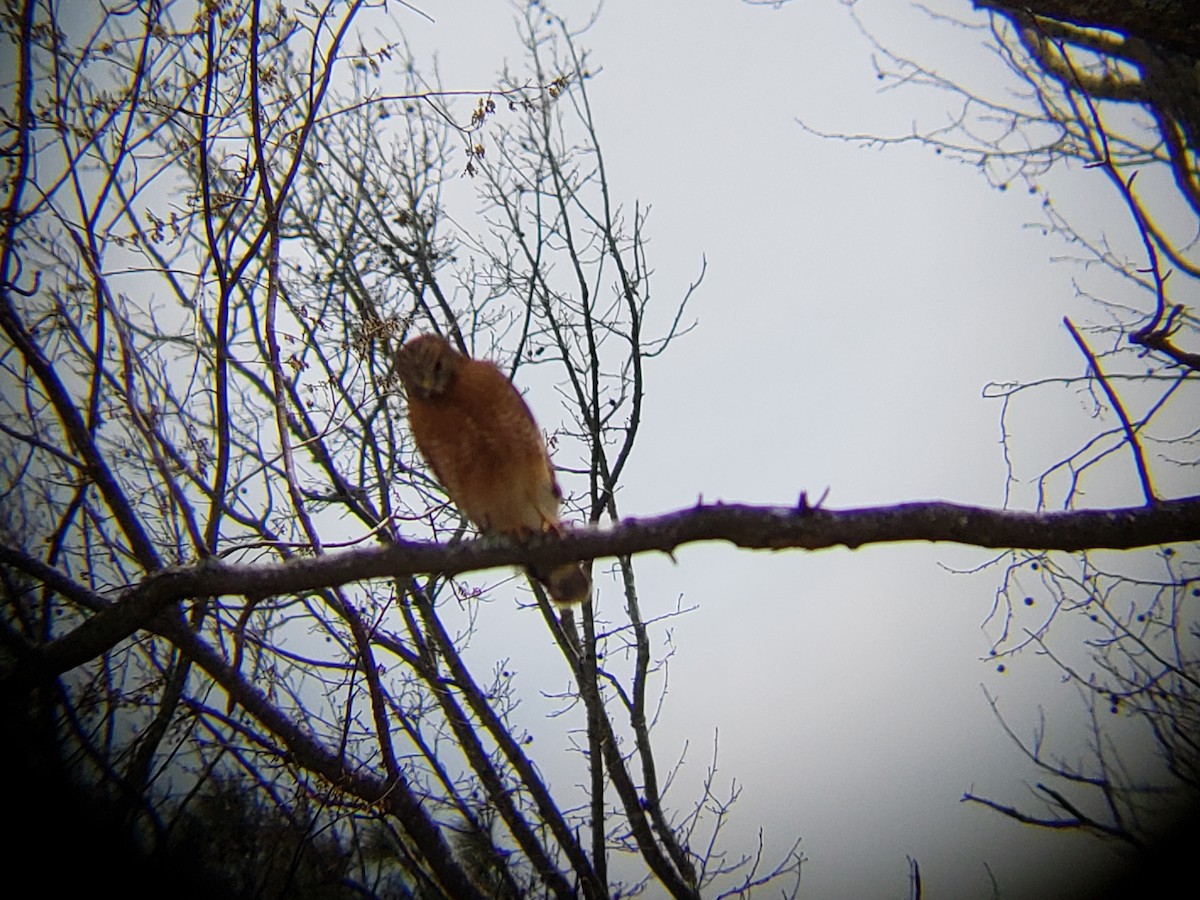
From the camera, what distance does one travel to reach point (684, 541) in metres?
2.34

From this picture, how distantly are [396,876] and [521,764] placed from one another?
119cm

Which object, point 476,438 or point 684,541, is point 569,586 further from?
point 684,541

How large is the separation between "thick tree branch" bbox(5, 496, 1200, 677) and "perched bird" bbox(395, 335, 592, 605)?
0.63 meters

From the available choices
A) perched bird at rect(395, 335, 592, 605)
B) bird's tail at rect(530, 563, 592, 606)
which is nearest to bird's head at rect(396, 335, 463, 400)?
perched bird at rect(395, 335, 592, 605)

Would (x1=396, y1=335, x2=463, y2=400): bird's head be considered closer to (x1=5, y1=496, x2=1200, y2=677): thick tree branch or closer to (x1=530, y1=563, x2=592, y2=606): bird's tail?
(x1=5, y1=496, x2=1200, y2=677): thick tree branch

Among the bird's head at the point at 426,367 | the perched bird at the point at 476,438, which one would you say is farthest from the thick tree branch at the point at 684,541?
the bird's head at the point at 426,367

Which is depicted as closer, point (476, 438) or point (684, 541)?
point (684, 541)

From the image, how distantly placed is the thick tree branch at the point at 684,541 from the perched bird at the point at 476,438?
2.07ft

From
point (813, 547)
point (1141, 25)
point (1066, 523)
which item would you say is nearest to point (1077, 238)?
point (1141, 25)

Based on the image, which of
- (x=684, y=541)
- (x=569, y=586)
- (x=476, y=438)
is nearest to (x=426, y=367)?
(x=476, y=438)

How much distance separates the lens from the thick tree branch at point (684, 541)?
2.32 m

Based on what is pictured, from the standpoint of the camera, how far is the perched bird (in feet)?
10.9

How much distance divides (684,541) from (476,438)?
140 centimetres

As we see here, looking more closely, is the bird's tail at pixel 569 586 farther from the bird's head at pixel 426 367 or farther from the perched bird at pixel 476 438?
the bird's head at pixel 426 367
